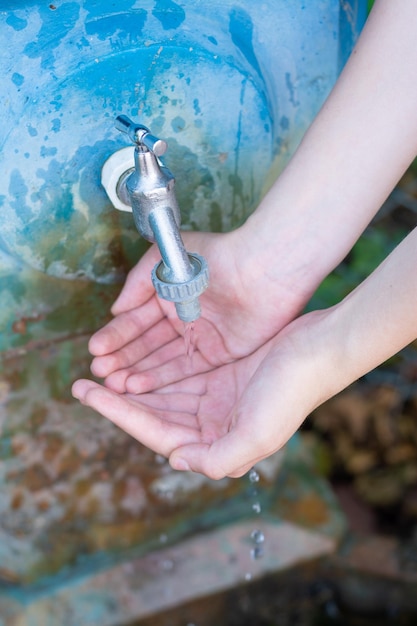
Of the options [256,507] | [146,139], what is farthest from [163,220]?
[256,507]

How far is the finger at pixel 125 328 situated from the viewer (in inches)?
42.9

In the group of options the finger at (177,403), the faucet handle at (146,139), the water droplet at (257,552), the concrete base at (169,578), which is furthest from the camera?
the water droplet at (257,552)

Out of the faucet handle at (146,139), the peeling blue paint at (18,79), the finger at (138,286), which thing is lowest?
the finger at (138,286)

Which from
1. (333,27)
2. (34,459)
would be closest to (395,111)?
(333,27)

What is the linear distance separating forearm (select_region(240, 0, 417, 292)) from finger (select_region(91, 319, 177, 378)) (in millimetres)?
171

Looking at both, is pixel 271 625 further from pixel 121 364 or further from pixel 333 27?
pixel 333 27

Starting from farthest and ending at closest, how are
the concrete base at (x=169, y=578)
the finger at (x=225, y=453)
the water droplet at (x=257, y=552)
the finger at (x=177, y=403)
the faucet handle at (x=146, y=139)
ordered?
the water droplet at (x=257, y=552) → the concrete base at (x=169, y=578) → the finger at (x=177, y=403) → the finger at (x=225, y=453) → the faucet handle at (x=146, y=139)

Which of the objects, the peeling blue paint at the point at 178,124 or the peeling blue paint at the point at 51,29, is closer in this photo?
the peeling blue paint at the point at 51,29

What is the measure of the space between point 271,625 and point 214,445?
0.98m

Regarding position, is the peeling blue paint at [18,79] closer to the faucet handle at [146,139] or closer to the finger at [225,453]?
the faucet handle at [146,139]

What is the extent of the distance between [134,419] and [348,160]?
48 cm

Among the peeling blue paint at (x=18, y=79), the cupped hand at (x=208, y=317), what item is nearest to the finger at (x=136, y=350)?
the cupped hand at (x=208, y=317)

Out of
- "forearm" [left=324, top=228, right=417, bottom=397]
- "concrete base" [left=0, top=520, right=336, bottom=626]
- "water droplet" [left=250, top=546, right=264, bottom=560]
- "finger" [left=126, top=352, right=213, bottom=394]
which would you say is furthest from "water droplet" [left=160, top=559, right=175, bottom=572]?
"forearm" [left=324, top=228, right=417, bottom=397]

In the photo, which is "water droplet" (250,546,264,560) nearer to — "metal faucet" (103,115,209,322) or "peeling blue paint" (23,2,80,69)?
"metal faucet" (103,115,209,322)
